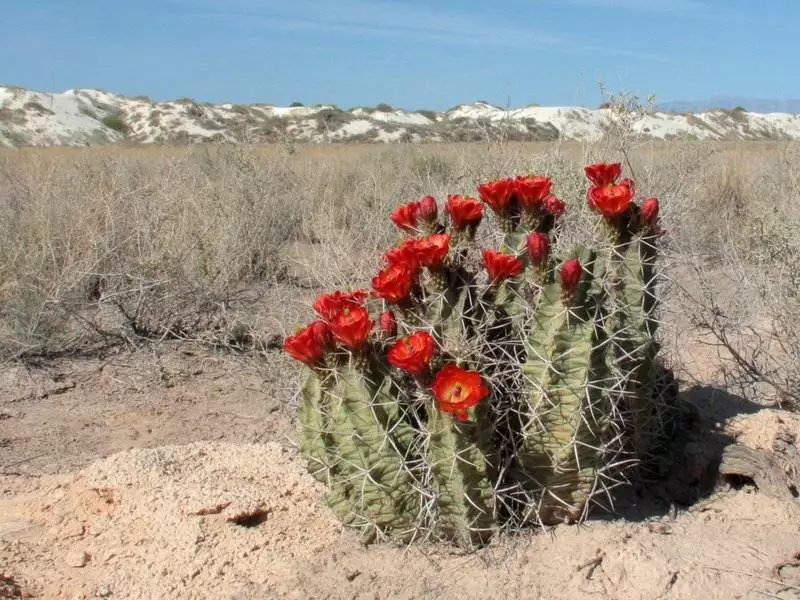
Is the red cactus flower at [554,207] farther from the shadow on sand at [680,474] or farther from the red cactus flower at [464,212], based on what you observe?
the shadow on sand at [680,474]

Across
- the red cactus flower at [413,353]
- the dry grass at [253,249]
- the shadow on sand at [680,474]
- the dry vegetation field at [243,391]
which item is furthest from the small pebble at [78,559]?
the dry grass at [253,249]

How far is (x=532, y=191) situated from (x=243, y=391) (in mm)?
2677

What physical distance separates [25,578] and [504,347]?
1883 mm

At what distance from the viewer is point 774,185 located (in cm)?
952

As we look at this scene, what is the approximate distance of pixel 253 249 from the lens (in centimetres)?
820

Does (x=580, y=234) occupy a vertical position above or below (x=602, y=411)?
above

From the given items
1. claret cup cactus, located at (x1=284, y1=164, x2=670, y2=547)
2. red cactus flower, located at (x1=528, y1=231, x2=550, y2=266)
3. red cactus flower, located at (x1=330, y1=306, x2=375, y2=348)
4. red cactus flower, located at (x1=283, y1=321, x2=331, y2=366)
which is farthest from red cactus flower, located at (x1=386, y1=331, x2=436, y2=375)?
red cactus flower, located at (x1=528, y1=231, x2=550, y2=266)

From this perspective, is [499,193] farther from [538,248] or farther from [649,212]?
[649,212]

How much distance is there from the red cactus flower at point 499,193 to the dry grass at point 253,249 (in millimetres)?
1618

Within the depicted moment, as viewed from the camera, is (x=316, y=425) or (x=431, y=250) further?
(x=316, y=425)

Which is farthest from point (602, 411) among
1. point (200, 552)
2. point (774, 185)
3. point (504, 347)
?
point (774, 185)

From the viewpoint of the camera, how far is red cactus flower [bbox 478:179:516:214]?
327 centimetres

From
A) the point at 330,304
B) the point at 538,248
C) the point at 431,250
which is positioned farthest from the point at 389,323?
the point at 538,248

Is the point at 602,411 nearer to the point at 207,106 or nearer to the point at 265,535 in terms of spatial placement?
the point at 265,535
